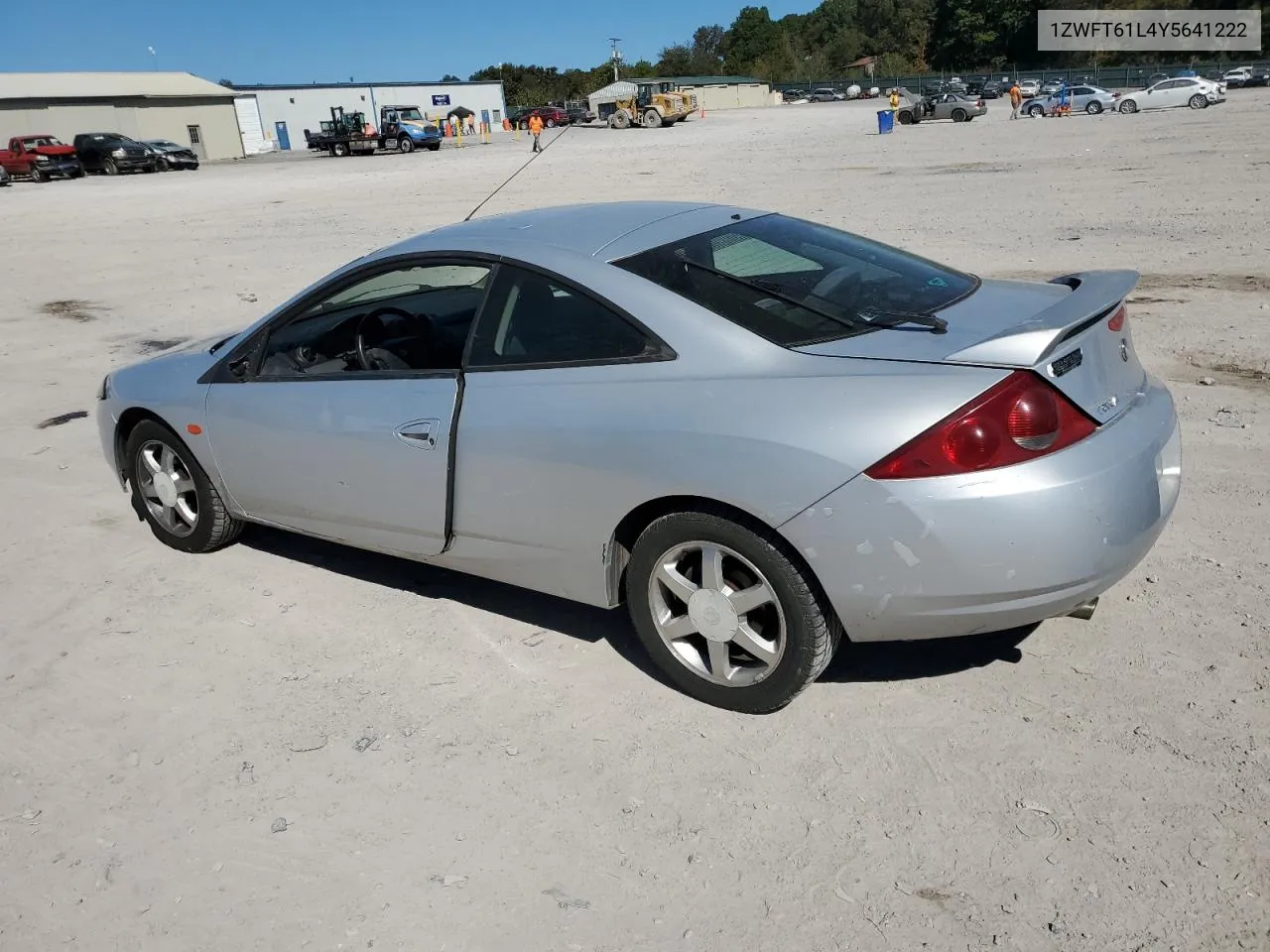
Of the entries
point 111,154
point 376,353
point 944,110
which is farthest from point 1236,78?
point 376,353

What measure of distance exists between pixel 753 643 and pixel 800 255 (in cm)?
148

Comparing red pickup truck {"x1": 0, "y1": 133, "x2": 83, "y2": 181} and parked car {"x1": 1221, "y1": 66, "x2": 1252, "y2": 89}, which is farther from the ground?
red pickup truck {"x1": 0, "y1": 133, "x2": 83, "y2": 181}

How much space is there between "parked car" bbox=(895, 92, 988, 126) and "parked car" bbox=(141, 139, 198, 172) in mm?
31751

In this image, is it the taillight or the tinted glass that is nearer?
the taillight

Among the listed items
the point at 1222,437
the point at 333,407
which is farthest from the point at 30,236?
the point at 1222,437

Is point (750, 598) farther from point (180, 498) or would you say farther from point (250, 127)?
point (250, 127)

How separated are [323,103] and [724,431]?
85393 millimetres

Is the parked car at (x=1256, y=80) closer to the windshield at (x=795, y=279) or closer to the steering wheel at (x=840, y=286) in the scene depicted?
the windshield at (x=795, y=279)

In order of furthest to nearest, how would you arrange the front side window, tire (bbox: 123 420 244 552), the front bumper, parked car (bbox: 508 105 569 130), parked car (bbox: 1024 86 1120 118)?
parked car (bbox: 508 105 569 130), parked car (bbox: 1024 86 1120 118), tire (bbox: 123 420 244 552), the front side window, the front bumper

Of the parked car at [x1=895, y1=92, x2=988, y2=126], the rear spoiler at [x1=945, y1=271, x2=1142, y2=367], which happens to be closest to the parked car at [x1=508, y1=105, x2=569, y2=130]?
the parked car at [x1=895, y1=92, x2=988, y2=126]

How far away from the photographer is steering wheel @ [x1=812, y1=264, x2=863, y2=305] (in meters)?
3.46

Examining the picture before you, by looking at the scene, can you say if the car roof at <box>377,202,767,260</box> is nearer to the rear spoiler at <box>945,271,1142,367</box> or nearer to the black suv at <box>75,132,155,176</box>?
the rear spoiler at <box>945,271,1142,367</box>

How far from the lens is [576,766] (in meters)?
3.21

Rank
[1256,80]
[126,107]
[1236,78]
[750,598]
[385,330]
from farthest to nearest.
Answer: [126,107], [1256,80], [1236,78], [385,330], [750,598]
